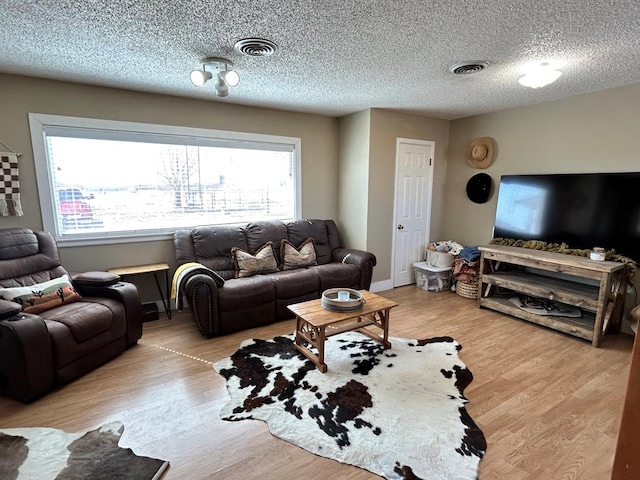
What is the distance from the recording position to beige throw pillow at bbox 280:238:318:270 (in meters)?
A: 3.93

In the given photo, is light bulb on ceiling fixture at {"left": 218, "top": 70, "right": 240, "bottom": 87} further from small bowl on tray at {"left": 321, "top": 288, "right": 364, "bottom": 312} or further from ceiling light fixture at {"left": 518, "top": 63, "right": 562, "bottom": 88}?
ceiling light fixture at {"left": 518, "top": 63, "right": 562, "bottom": 88}

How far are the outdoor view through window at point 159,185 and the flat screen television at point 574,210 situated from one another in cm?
279

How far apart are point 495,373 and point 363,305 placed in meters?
1.13

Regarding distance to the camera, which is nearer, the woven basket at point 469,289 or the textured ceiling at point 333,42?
the textured ceiling at point 333,42

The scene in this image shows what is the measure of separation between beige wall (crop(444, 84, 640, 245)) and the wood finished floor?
1774mm

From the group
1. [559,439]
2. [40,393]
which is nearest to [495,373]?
[559,439]

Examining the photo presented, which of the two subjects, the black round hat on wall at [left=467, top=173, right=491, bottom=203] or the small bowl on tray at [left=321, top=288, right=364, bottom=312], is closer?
the small bowl on tray at [left=321, top=288, right=364, bottom=312]

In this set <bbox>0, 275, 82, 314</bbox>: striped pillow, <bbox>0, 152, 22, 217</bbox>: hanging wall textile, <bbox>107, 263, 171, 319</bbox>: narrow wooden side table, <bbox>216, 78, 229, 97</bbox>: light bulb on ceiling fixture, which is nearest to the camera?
<bbox>0, 275, 82, 314</bbox>: striped pillow

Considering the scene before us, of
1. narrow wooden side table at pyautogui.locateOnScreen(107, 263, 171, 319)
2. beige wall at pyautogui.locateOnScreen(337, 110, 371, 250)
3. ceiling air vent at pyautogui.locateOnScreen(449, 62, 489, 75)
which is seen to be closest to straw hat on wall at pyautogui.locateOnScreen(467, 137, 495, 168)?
beige wall at pyautogui.locateOnScreen(337, 110, 371, 250)

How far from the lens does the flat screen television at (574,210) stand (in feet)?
10.1

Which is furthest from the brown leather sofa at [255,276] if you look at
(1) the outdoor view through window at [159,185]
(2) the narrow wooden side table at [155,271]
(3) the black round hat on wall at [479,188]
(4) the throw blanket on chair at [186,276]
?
(3) the black round hat on wall at [479,188]

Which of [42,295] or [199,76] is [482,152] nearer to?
[199,76]

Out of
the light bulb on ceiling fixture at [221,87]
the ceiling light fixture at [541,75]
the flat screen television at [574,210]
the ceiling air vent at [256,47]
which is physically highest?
the ceiling air vent at [256,47]

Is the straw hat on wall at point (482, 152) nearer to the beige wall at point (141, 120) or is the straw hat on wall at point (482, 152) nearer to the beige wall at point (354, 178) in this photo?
the beige wall at point (354, 178)
